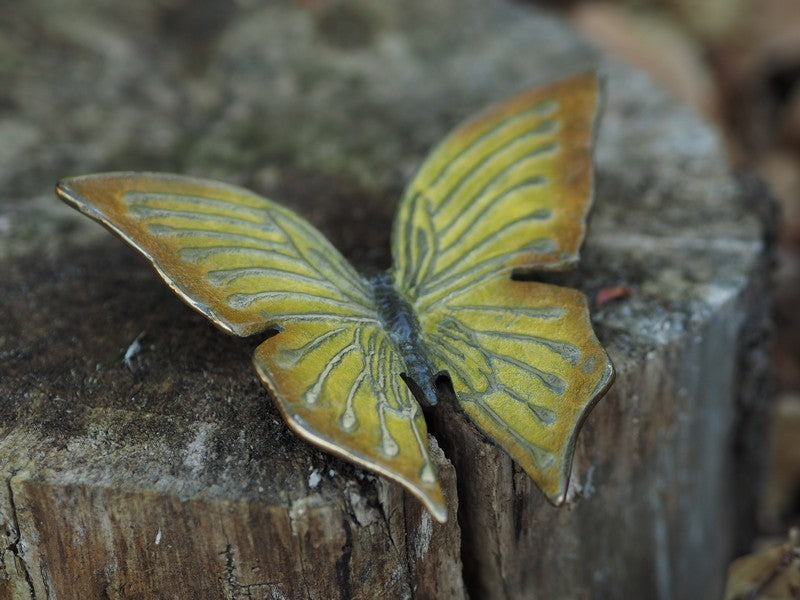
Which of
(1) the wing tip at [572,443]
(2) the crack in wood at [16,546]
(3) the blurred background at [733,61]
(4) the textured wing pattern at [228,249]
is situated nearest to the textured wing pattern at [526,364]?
(1) the wing tip at [572,443]

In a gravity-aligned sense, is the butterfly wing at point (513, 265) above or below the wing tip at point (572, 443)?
above

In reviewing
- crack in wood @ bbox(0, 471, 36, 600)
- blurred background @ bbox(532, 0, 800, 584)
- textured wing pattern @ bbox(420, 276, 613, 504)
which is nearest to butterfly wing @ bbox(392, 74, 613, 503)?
textured wing pattern @ bbox(420, 276, 613, 504)

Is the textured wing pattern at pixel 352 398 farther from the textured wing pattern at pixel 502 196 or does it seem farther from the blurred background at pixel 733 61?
the blurred background at pixel 733 61

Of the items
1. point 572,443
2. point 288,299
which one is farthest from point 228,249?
point 572,443

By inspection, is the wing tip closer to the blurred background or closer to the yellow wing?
the yellow wing

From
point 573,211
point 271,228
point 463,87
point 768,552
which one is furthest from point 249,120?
point 768,552

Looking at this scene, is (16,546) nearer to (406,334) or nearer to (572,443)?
(406,334)

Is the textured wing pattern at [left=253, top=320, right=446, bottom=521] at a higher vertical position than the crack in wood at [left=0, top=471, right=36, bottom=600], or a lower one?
higher
